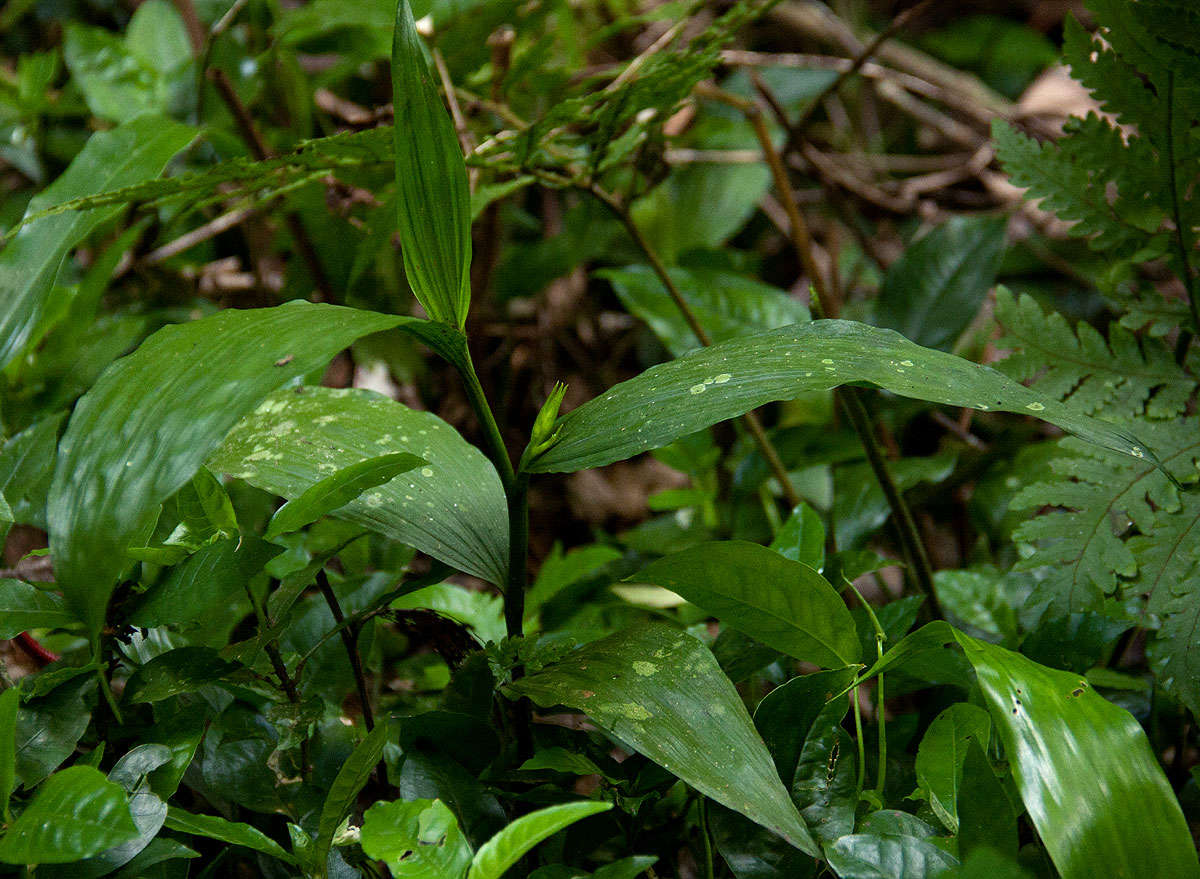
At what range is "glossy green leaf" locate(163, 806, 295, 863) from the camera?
525mm

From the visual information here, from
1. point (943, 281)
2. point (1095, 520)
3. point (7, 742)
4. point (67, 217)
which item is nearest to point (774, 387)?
point (1095, 520)

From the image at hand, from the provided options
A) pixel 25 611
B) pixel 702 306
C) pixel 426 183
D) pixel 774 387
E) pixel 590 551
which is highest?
pixel 426 183

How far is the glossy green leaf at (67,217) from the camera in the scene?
79 cm

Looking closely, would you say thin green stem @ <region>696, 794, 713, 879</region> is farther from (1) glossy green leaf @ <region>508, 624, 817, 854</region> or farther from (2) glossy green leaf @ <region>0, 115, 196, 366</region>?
(2) glossy green leaf @ <region>0, 115, 196, 366</region>

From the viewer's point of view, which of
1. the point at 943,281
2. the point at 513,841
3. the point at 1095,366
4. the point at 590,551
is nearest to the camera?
the point at 513,841

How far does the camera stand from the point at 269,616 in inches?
24.6

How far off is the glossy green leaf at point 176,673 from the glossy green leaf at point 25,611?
64 mm

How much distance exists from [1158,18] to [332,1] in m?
0.85

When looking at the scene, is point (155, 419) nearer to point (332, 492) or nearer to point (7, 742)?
point (332, 492)

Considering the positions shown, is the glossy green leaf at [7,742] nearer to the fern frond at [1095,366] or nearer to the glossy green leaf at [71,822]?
the glossy green leaf at [71,822]

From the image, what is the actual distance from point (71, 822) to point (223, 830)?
0.08 m

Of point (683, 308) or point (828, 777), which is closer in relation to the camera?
point (828, 777)

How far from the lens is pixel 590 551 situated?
3.06ft

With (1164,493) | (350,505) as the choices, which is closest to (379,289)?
(350,505)
